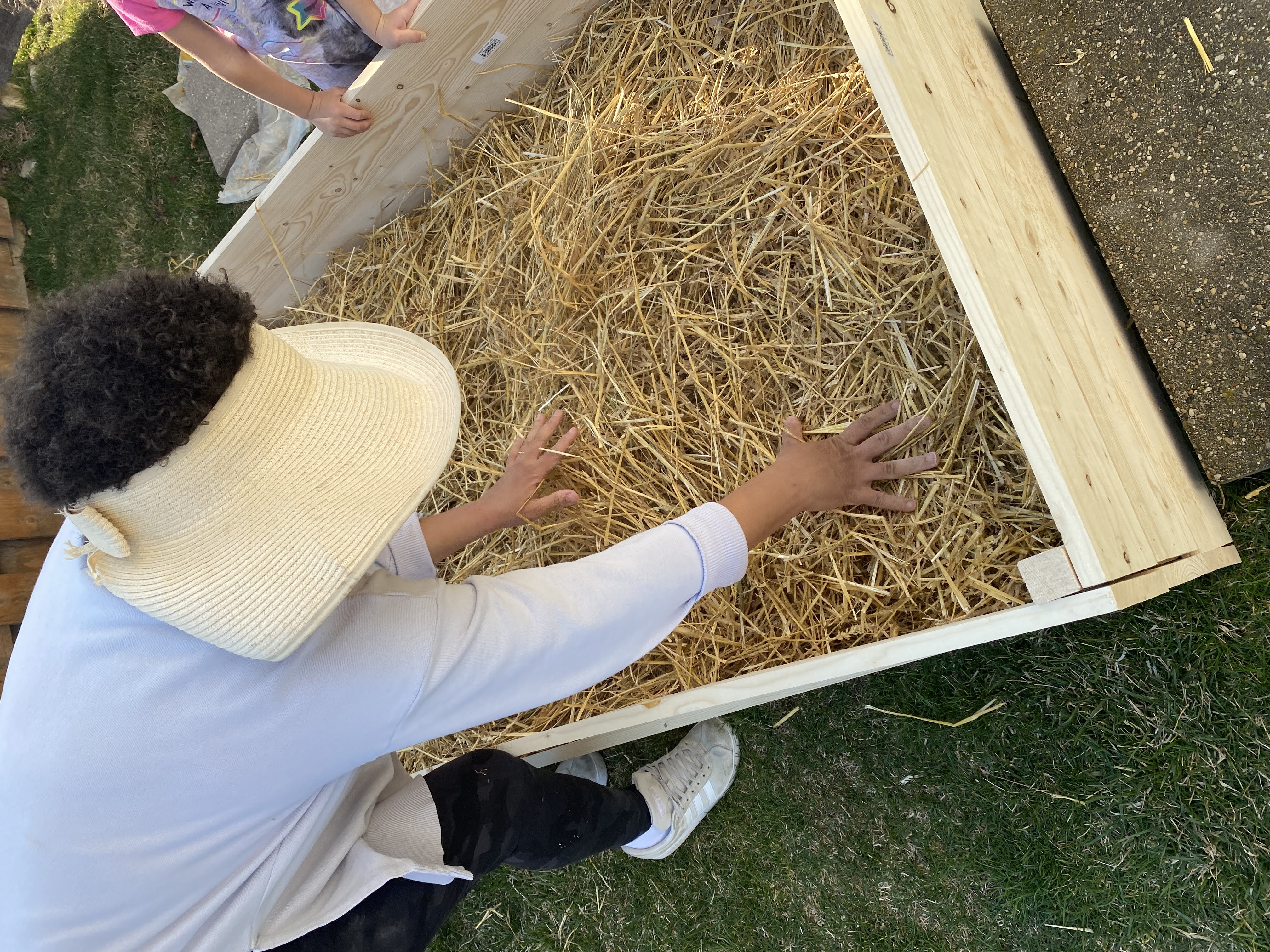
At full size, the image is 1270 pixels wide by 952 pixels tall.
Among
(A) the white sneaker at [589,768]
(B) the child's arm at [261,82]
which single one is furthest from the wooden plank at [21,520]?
(A) the white sneaker at [589,768]

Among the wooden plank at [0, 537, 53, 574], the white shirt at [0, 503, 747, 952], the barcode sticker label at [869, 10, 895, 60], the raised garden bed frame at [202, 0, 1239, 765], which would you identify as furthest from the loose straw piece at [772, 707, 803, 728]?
the wooden plank at [0, 537, 53, 574]

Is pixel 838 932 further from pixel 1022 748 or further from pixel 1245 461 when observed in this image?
pixel 1245 461

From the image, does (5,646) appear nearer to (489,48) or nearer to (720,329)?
(489,48)

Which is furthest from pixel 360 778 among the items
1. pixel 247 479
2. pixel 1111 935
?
pixel 1111 935

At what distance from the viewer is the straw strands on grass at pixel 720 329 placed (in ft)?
5.23

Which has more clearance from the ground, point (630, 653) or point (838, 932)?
point (630, 653)

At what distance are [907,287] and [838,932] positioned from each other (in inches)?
63.4

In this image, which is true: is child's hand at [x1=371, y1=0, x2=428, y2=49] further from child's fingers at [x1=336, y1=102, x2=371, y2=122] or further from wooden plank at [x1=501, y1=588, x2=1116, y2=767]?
wooden plank at [x1=501, y1=588, x2=1116, y2=767]

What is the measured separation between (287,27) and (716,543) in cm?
180

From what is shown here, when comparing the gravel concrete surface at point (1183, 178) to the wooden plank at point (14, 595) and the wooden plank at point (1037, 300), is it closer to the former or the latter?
the wooden plank at point (1037, 300)

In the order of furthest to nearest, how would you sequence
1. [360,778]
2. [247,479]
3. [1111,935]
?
[1111,935] → [360,778] → [247,479]

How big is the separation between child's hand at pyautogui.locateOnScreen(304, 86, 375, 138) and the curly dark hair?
4.39ft

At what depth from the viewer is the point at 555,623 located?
118cm

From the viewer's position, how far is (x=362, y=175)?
7.64 ft
